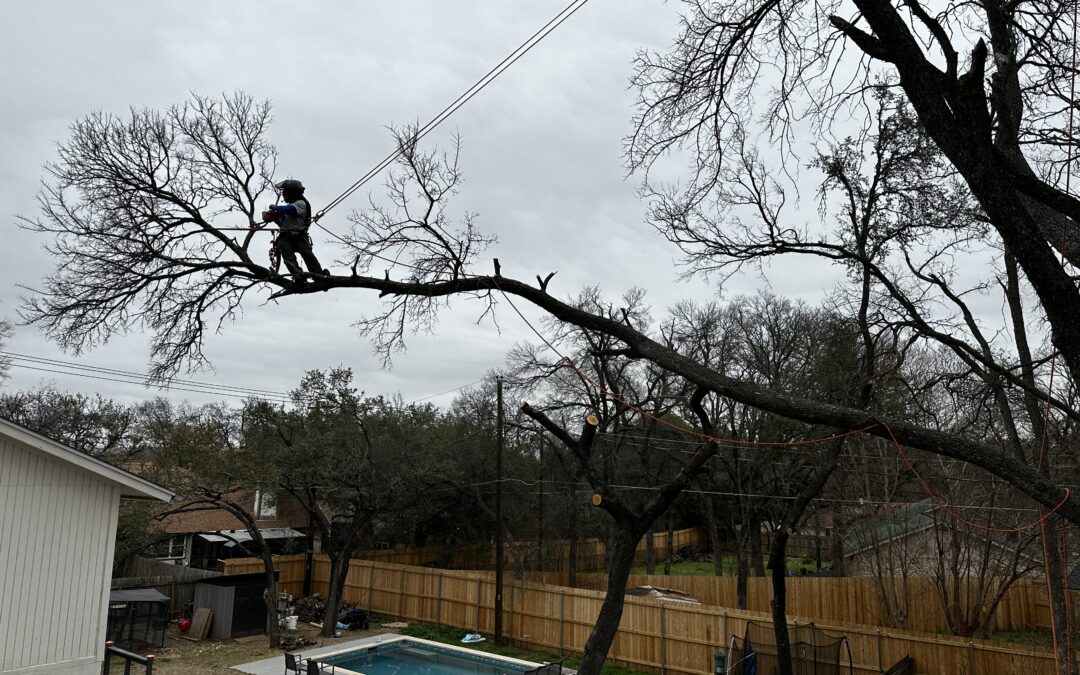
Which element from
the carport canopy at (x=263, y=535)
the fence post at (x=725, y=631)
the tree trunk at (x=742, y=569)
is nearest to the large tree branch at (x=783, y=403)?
the fence post at (x=725, y=631)

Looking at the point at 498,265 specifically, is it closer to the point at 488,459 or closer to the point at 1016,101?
the point at 1016,101

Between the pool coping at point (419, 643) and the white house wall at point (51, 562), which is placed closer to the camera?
the white house wall at point (51, 562)

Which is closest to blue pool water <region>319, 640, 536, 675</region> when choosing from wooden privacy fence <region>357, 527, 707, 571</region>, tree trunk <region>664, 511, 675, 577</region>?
wooden privacy fence <region>357, 527, 707, 571</region>

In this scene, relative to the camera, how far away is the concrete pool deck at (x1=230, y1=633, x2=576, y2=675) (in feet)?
57.6

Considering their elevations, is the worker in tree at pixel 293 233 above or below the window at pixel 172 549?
above

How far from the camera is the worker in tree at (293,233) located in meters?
7.09

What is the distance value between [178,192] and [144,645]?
17.2m

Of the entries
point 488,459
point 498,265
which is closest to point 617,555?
point 498,265

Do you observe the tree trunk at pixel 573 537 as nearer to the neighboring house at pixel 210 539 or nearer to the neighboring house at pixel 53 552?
the neighboring house at pixel 210 539

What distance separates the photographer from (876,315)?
38.8 ft

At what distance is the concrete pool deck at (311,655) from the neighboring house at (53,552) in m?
8.22

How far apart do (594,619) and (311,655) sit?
24.2ft

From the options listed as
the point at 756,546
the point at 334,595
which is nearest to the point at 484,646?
the point at 334,595

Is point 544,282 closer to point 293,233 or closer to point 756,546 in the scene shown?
point 293,233
